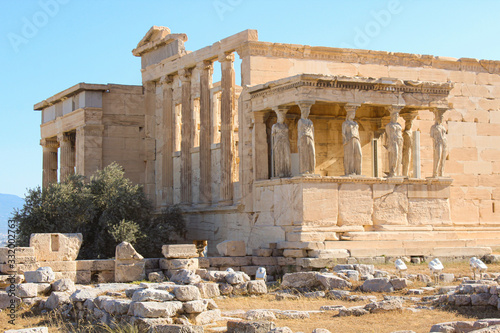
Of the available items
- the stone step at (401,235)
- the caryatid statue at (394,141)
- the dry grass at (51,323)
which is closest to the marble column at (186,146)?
the caryatid statue at (394,141)

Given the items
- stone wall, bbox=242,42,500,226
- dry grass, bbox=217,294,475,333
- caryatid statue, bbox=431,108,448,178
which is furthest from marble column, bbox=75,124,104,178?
dry grass, bbox=217,294,475,333

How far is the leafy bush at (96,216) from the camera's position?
67.7ft

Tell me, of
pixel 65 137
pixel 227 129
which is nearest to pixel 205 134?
pixel 227 129

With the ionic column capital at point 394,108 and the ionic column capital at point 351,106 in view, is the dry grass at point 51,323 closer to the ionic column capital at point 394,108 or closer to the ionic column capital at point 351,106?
the ionic column capital at point 351,106

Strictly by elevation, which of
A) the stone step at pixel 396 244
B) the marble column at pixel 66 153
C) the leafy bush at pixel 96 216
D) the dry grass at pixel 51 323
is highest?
the marble column at pixel 66 153

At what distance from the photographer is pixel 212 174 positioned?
22.9 metres

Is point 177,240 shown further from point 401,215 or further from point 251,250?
point 401,215

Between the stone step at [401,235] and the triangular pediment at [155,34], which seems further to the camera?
the triangular pediment at [155,34]

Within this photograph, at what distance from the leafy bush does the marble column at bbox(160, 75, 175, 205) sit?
101 inches

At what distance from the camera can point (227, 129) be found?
21.5 metres

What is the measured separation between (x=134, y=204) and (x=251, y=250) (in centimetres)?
402

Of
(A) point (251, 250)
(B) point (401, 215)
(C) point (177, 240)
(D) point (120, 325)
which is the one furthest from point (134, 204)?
(D) point (120, 325)

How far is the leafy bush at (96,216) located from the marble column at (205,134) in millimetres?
1580

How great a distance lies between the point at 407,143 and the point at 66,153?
12.0m
